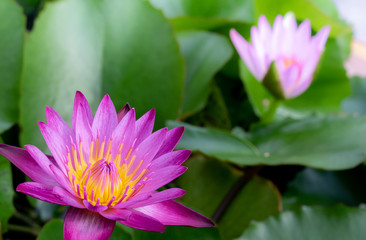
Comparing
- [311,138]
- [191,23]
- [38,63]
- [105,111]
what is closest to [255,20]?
[191,23]

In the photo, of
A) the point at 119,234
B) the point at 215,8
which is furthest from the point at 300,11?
the point at 119,234

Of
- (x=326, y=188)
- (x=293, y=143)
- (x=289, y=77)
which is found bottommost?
(x=326, y=188)

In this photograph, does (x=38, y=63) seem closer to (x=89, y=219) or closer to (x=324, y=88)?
(x=89, y=219)

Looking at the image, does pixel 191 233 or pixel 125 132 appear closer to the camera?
pixel 125 132

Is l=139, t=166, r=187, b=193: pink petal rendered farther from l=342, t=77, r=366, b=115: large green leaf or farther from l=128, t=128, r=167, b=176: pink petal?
l=342, t=77, r=366, b=115: large green leaf

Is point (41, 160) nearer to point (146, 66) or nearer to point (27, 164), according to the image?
point (27, 164)

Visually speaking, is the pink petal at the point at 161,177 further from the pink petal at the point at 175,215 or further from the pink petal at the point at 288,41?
the pink petal at the point at 288,41

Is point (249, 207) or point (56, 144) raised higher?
point (56, 144)

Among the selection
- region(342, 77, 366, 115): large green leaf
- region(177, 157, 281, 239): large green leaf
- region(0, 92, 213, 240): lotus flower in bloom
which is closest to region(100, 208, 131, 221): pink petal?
region(0, 92, 213, 240): lotus flower in bloom
